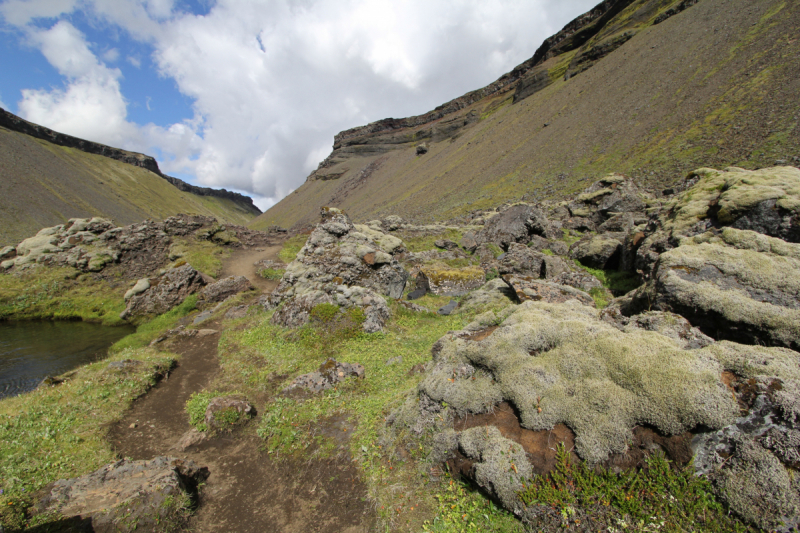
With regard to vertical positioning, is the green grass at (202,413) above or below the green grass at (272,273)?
below

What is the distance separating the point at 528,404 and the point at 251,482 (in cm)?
603

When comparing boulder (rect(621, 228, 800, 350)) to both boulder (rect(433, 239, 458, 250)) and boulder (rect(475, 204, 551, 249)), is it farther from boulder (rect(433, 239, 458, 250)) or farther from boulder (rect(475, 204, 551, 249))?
boulder (rect(433, 239, 458, 250))

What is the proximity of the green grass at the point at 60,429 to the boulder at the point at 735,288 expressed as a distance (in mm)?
12858

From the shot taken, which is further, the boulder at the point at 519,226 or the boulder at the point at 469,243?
the boulder at the point at 469,243

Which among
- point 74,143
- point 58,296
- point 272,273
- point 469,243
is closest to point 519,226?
point 469,243

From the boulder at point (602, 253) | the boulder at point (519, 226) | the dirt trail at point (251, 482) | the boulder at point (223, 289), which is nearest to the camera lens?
the dirt trail at point (251, 482)

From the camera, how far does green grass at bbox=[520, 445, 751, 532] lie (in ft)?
12.0

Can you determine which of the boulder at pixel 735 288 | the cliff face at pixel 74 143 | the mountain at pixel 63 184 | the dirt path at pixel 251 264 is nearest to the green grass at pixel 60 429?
the boulder at pixel 735 288

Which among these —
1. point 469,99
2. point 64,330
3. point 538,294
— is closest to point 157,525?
point 538,294

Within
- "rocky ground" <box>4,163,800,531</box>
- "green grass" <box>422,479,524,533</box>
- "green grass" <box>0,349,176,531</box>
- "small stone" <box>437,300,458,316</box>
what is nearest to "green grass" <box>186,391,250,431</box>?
"rocky ground" <box>4,163,800,531</box>

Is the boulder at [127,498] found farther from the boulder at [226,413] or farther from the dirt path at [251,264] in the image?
the dirt path at [251,264]

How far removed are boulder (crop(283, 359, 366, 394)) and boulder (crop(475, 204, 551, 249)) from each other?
17.7 metres

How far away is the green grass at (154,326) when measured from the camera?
16.0 metres

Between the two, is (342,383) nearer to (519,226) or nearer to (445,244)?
(445,244)
